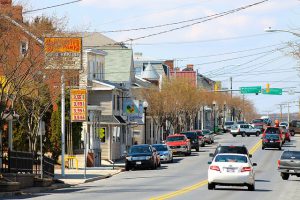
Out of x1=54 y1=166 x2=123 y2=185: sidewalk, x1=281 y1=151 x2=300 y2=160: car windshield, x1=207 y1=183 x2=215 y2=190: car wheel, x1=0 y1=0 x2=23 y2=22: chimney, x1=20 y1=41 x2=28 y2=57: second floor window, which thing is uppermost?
x1=0 y1=0 x2=23 y2=22: chimney

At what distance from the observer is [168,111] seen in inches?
3780

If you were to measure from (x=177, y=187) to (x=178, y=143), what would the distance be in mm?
34866

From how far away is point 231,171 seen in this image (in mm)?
34188

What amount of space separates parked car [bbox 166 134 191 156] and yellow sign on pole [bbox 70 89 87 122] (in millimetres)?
23419

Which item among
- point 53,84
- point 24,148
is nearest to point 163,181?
point 53,84

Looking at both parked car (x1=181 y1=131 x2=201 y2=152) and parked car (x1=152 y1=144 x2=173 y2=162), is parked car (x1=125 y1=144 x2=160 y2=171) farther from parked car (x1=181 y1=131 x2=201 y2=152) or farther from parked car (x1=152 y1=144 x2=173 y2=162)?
parked car (x1=181 y1=131 x2=201 y2=152)

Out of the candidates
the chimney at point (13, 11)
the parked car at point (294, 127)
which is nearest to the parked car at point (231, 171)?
the chimney at point (13, 11)

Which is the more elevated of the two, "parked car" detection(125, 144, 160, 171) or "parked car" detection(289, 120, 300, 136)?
"parked car" detection(289, 120, 300, 136)

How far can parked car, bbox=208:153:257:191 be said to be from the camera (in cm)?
3419

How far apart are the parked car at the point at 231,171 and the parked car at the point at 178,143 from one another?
125ft

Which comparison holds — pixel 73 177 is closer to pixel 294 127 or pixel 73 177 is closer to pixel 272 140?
pixel 272 140

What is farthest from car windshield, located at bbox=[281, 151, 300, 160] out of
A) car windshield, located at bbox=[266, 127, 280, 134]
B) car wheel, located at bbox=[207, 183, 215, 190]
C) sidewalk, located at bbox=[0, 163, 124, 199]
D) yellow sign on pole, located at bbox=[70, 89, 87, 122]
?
car windshield, located at bbox=[266, 127, 280, 134]

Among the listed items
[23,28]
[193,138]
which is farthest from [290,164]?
[193,138]

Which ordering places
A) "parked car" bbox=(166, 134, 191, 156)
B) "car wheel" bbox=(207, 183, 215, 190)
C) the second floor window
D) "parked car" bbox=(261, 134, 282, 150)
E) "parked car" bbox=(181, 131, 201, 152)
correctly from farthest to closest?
"parked car" bbox=(181, 131, 201, 152) → "parked car" bbox=(261, 134, 282, 150) → "parked car" bbox=(166, 134, 191, 156) → the second floor window → "car wheel" bbox=(207, 183, 215, 190)
